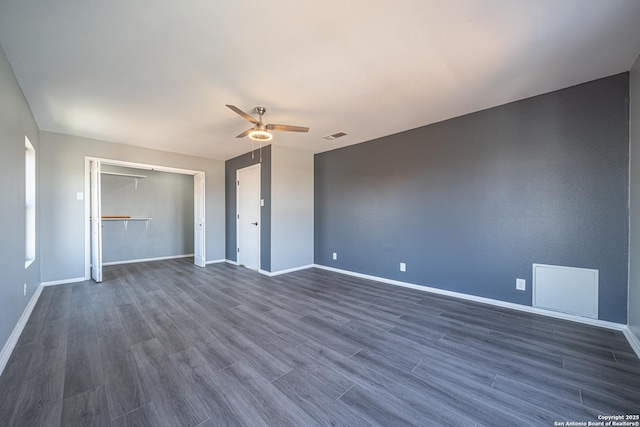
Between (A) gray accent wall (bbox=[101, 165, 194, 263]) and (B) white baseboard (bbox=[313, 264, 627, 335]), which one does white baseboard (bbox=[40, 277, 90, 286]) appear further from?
(B) white baseboard (bbox=[313, 264, 627, 335])

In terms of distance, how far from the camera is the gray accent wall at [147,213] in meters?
5.68

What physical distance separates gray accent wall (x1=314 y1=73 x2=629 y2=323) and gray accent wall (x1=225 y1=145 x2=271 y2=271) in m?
1.70

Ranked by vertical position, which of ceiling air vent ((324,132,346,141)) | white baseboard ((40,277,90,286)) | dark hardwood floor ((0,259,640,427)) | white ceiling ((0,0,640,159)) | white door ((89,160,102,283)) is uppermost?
white ceiling ((0,0,640,159))

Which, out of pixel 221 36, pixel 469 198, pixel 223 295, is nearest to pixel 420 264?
pixel 469 198

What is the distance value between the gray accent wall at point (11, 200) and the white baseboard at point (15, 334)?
6cm

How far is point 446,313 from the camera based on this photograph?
9.41 feet

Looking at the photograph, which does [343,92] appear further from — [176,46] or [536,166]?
[536,166]

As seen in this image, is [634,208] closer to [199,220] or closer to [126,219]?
[199,220]

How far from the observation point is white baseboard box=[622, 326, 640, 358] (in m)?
2.03

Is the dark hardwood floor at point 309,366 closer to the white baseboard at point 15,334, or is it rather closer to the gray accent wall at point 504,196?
the white baseboard at point 15,334

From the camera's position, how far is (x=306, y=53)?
2.04 m

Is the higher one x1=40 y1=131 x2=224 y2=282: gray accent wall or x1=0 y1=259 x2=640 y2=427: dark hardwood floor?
x1=40 y1=131 x2=224 y2=282: gray accent wall

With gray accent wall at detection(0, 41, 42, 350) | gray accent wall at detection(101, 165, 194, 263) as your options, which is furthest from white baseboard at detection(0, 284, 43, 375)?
gray accent wall at detection(101, 165, 194, 263)

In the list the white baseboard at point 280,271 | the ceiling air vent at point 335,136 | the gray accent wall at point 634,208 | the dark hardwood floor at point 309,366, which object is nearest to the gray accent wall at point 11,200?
the dark hardwood floor at point 309,366
